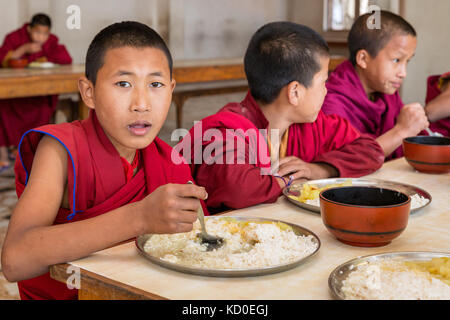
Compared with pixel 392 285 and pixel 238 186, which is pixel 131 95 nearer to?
pixel 238 186

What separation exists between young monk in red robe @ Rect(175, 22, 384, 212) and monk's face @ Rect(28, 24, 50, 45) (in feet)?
13.9

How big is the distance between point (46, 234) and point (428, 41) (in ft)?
16.3

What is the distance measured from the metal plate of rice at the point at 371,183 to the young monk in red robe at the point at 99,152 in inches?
11.5

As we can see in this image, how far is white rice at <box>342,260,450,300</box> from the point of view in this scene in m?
0.71

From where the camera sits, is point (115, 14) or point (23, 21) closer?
A: point (23, 21)

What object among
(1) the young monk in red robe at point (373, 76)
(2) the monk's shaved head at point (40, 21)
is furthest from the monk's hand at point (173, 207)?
(2) the monk's shaved head at point (40, 21)

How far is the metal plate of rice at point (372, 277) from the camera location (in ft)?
2.41

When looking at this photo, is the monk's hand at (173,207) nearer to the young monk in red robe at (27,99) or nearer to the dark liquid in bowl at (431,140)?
the dark liquid in bowl at (431,140)

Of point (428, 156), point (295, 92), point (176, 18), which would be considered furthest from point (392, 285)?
point (176, 18)

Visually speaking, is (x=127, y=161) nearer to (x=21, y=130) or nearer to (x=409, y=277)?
(x=409, y=277)

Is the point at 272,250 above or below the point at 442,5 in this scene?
below
